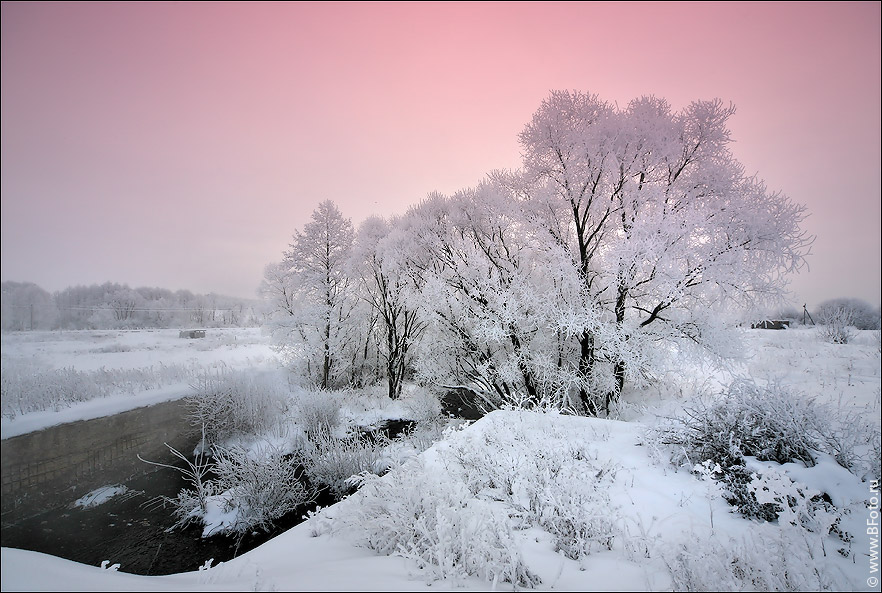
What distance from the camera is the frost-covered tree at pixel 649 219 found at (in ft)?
24.4

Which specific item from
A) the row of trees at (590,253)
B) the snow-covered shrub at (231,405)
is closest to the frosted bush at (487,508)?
the row of trees at (590,253)

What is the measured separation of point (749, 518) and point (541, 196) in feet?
29.0

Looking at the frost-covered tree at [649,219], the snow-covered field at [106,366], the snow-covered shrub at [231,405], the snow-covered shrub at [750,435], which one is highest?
the frost-covered tree at [649,219]

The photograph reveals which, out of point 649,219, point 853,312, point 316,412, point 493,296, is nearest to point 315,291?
point 316,412

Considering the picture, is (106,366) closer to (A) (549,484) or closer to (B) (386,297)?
(A) (549,484)

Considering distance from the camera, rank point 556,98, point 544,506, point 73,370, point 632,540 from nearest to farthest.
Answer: point 632,540 < point 544,506 < point 73,370 < point 556,98

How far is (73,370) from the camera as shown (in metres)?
4.25

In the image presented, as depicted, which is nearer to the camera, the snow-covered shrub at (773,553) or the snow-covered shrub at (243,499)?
the snow-covered shrub at (773,553)

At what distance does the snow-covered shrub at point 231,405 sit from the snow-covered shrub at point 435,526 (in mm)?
7839

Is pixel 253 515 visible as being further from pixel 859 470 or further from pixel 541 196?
pixel 541 196

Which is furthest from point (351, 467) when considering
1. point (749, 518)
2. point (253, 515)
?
point (749, 518)

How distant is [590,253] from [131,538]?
1213 centimetres

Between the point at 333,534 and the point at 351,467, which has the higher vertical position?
the point at 333,534

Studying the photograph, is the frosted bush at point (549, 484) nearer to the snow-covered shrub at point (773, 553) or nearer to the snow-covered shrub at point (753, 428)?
the snow-covered shrub at point (773, 553)
